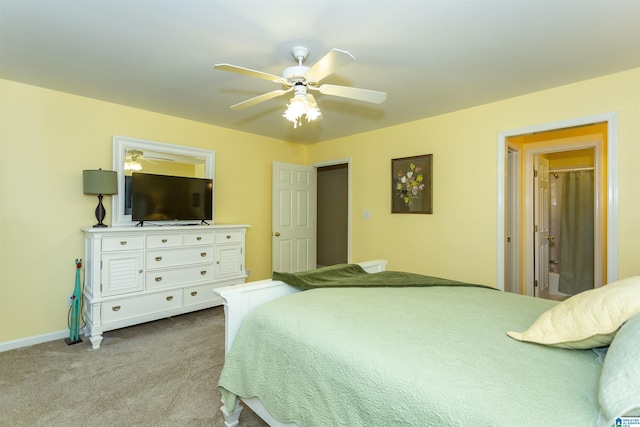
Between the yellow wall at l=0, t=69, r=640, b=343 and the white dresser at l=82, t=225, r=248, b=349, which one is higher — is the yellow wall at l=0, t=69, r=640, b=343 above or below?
above

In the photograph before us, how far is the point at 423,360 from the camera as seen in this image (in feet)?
3.52

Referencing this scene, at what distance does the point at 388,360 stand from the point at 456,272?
261cm

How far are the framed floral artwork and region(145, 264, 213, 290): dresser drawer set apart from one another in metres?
2.35

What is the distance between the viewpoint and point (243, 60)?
2.27 meters

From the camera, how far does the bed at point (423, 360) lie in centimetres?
85

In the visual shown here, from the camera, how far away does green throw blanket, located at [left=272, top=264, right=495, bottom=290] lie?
2031 mm

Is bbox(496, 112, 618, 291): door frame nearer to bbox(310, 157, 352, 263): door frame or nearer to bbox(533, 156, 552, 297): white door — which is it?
bbox(533, 156, 552, 297): white door

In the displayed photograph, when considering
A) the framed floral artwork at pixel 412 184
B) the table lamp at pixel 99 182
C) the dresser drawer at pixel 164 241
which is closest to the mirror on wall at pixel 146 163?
the table lamp at pixel 99 182

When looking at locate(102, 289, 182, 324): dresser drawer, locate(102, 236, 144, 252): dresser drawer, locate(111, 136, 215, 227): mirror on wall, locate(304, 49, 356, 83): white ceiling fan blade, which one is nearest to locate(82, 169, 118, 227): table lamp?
locate(111, 136, 215, 227): mirror on wall

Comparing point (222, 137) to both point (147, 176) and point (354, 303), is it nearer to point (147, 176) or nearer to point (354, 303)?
point (147, 176)

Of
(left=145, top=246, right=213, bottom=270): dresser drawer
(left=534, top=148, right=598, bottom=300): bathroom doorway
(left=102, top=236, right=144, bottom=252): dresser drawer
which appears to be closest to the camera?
(left=102, top=236, right=144, bottom=252): dresser drawer

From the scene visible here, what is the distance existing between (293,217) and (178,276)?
1929 mm

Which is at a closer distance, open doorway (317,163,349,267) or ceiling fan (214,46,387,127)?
ceiling fan (214,46,387,127)

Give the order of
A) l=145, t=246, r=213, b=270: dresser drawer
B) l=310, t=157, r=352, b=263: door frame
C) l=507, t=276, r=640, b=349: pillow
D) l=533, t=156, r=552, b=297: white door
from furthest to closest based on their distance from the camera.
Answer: l=310, t=157, r=352, b=263: door frame, l=533, t=156, r=552, b=297: white door, l=145, t=246, r=213, b=270: dresser drawer, l=507, t=276, r=640, b=349: pillow
